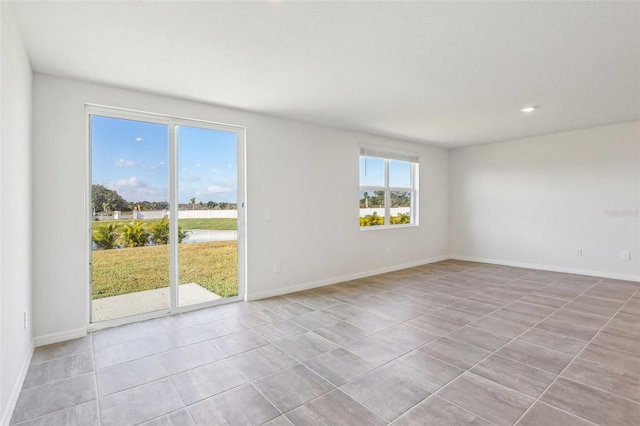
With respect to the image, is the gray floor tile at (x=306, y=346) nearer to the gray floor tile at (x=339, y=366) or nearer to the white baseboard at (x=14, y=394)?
the gray floor tile at (x=339, y=366)

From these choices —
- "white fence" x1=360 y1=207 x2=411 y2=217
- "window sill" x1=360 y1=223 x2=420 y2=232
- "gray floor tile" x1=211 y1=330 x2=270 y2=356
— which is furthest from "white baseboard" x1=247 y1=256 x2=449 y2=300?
"gray floor tile" x1=211 y1=330 x2=270 y2=356

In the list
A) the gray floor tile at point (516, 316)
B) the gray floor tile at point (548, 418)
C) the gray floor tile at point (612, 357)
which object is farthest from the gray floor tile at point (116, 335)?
the gray floor tile at point (612, 357)

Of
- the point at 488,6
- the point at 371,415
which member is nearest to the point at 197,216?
the point at 371,415

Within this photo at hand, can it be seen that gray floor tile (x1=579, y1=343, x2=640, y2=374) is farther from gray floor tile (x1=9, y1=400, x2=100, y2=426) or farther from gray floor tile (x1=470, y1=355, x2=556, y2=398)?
gray floor tile (x1=9, y1=400, x2=100, y2=426)

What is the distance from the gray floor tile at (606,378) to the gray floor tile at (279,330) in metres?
2.07

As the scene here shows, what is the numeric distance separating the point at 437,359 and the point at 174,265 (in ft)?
9.11

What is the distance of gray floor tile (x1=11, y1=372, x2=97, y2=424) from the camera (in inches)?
73.0

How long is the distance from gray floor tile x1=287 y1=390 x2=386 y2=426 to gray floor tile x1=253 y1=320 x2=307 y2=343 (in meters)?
0.97

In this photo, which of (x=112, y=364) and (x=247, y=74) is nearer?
(x=112, y=364)

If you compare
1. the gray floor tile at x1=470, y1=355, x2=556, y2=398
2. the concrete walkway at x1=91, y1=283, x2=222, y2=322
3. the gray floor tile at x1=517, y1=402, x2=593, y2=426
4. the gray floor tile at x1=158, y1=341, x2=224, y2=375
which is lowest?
the gray floor tile at x1=517, y1=402, x2=593, y2=426

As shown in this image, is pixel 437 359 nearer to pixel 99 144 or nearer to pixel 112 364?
pixel 112 364

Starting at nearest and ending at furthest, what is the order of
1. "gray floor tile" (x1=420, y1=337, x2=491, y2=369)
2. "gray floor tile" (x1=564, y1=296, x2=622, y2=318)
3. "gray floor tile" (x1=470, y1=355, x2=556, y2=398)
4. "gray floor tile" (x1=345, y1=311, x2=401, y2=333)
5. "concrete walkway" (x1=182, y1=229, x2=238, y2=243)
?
"gray floor tile" (x1=470, y1=355, x2=556, y2=398) → "gray floor tile" (x1=420, y1=337, x2=491, y2=369) → "gray floor tile" (x1=345, y1=311, x2=401, y2=333) → "gray floor tile" (x1=564, y1=296, x2=622, y2=318) → "concrete walkway" (x1=182, y1=229, x2=238, y2=243)

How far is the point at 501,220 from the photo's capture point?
607 centimetres

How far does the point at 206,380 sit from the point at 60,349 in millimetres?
1462
